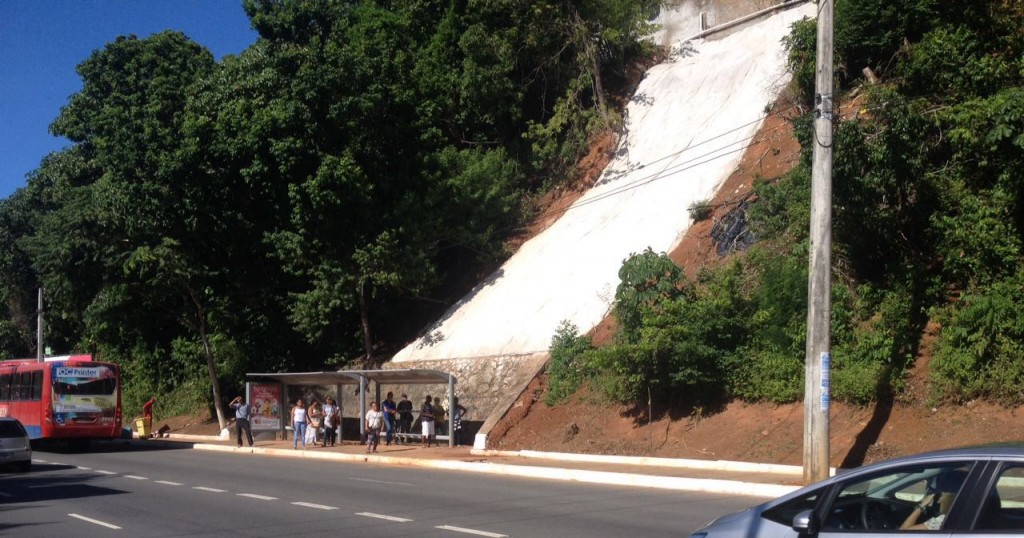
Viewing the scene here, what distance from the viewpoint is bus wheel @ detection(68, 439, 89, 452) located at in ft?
102

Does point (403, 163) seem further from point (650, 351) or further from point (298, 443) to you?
point (650, 351)

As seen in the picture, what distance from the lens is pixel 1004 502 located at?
5.32 meters

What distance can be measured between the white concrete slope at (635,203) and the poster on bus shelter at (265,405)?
14.4ft

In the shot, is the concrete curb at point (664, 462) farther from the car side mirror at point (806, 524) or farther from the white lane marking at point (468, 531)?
the car side mirror at point (806, 524)

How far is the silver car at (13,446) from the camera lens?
21.9 m

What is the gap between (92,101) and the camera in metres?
49.2

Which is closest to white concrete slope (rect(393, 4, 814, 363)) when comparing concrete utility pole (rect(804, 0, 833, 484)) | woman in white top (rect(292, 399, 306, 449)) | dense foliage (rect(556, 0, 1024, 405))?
woman in white top (rect(292, 399, 306, 449))

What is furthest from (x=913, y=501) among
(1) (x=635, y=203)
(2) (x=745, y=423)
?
(1) (x=635, y=203)

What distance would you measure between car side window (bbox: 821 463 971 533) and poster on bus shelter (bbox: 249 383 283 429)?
2765 cm

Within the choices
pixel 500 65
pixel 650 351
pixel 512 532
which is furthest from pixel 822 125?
pixel 500 65

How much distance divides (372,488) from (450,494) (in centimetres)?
191

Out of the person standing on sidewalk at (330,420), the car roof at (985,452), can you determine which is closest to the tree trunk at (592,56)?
the person standing on sidewalk at (330,420)

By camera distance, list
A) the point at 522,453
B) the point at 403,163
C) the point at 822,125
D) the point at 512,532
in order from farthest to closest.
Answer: the point at 403,163, the point at 522,453, the point at 822,125, the point at 512,532

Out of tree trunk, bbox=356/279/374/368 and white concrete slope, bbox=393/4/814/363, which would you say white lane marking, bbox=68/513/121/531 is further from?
tree trunk, bbox=356/279/374/368
